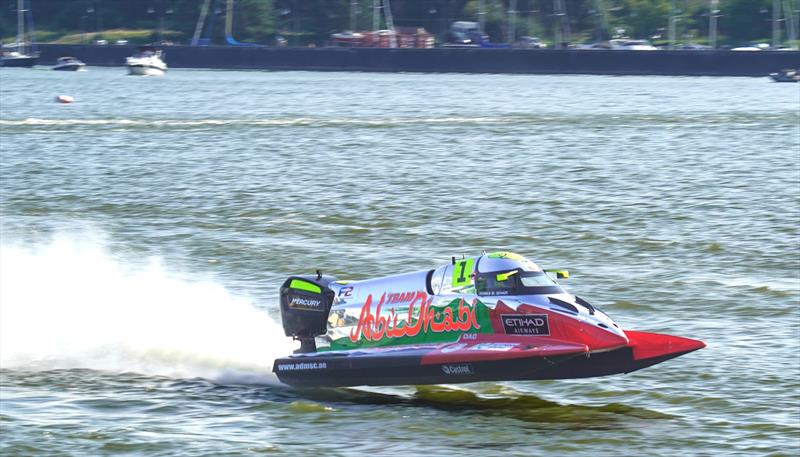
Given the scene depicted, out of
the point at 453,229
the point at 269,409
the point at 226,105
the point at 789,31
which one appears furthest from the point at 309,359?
the point at 789,31

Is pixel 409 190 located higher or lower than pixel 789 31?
lower

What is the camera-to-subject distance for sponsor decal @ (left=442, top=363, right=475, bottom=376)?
13.2 metres

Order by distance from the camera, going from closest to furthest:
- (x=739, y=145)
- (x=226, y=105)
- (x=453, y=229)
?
(x=453, y=229) → (x=739, y=145) → (x=226, y=105)

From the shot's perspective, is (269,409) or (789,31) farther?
(789,31)

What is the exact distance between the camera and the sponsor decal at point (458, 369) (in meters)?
13.2

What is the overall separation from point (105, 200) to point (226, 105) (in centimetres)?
3653

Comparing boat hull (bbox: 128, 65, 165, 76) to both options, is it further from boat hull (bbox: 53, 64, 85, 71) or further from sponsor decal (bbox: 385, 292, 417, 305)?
sponsor decal (bbox: 385, 292, 417, 305)

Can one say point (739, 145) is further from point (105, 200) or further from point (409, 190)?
point (105, 200)

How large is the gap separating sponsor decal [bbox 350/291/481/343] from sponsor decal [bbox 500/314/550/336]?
1.22ft

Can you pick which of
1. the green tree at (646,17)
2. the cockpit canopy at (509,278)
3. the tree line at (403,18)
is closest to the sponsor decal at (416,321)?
the cockpit canopy at (509,278)

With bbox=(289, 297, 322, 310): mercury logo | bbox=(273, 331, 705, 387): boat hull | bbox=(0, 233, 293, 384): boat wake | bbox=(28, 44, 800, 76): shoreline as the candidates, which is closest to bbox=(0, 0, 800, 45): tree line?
bbox=(28, 44, 800, 76): shoreline

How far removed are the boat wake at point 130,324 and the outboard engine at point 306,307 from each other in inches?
35.7

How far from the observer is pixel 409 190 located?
34219mm

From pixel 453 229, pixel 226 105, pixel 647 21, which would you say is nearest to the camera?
pixel 453 229
